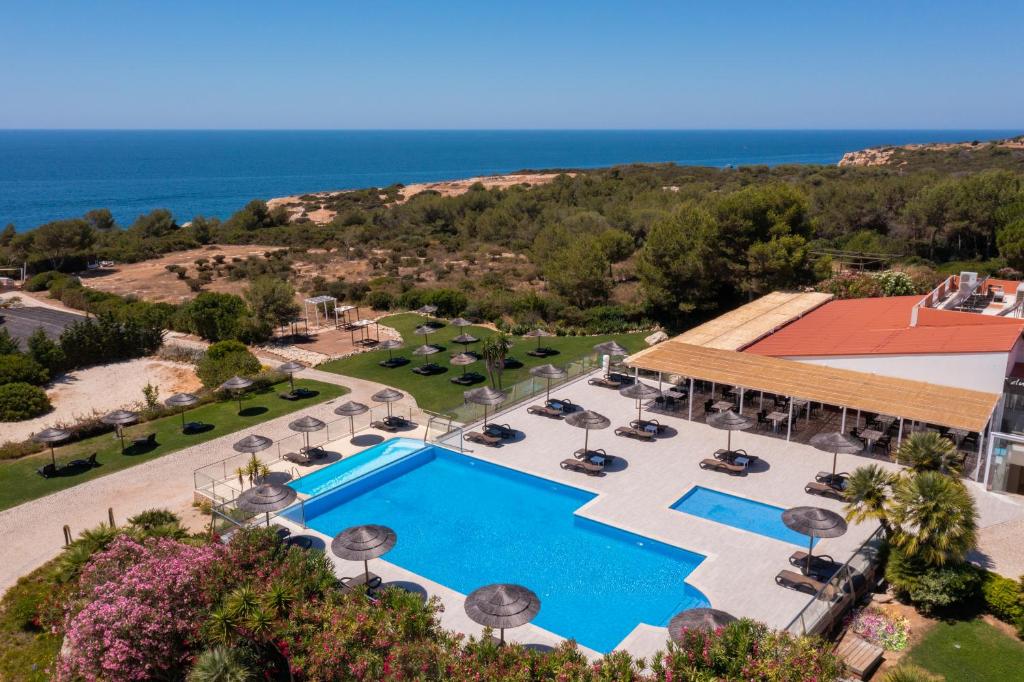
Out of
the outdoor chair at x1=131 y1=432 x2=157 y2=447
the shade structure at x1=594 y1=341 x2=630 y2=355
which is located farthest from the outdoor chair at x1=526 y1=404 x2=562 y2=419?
the outdoor chair at x1=131 y1=432 x2=157 y2=447

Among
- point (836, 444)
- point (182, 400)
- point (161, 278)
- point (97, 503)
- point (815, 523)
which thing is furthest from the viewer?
point (161, 278)

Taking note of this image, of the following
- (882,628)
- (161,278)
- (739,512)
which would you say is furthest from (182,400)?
(161,278)

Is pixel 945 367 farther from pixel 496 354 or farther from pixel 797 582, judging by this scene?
pixel 496 354

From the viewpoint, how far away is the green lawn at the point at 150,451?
2127cm

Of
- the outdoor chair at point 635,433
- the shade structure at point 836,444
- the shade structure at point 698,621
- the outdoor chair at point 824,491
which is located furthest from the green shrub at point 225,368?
the shade structure at point 698,621

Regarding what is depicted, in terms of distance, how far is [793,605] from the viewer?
46.2 ft

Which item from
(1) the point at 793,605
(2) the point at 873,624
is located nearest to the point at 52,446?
(1) the point at 793,605

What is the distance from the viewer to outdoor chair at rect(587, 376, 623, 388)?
1070 inches

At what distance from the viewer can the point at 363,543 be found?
46.4 ft

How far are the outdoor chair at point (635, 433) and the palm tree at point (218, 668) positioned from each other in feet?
45.7

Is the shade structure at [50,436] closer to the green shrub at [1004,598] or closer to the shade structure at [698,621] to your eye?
the shade structure at [698,621]

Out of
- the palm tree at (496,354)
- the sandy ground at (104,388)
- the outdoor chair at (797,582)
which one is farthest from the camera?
the palm tree at (496,354)

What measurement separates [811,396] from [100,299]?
144 feet

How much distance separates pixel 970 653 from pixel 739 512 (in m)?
5.82
